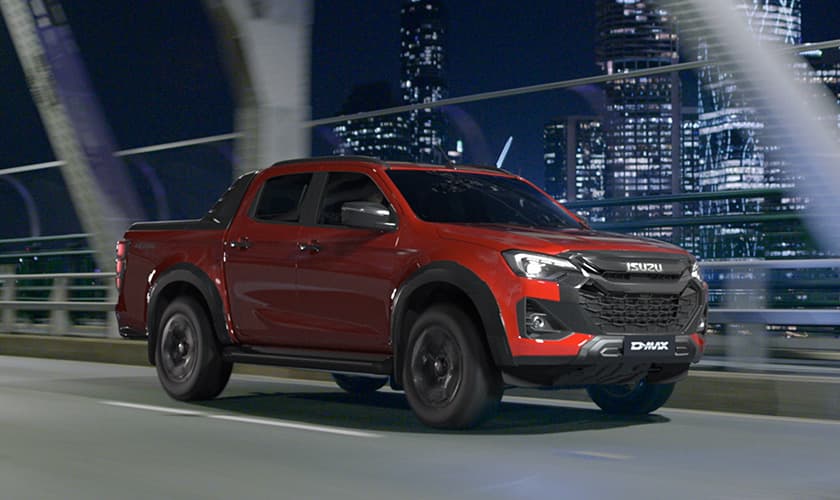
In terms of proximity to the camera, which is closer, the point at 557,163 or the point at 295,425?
the point at 295,425

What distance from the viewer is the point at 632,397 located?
10594 mm

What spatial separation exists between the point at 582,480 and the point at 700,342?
2.56 meters

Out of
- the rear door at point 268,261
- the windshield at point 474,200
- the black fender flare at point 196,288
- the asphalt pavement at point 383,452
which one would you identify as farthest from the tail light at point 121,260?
the windshield at point 474,200

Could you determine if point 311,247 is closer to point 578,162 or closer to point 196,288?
point 196,288

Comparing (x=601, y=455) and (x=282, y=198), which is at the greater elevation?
(x=282, y=198)

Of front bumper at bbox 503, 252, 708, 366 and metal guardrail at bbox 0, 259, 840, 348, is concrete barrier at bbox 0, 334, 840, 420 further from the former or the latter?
front bumper at bbox 503, 252, 708, 366

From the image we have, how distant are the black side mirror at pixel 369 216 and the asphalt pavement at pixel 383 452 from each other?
4.46 feet

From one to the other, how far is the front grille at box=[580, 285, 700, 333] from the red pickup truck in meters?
0.01

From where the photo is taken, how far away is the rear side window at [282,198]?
1102 centimetres

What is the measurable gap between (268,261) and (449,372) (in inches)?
83.2

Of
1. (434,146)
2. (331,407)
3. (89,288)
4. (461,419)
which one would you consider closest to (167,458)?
(461,419)

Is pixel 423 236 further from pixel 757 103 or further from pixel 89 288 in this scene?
pixel 89 288

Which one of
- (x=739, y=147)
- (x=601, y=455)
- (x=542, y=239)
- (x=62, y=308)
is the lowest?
(x=62, y=308)

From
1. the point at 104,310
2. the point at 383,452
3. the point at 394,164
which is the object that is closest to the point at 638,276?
the point at 383,452
